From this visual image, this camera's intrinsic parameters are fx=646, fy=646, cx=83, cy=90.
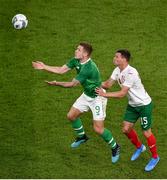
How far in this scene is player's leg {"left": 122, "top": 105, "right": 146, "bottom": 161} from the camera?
13773 millimetres

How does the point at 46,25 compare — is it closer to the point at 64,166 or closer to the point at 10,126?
the point at 10,126

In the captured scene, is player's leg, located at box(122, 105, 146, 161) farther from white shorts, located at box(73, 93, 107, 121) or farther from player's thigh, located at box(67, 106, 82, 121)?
player's thigh, located at box(67, 106, 82, 121)

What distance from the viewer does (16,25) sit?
17.6 meters

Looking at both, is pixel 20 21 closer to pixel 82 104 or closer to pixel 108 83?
pixel 82 104

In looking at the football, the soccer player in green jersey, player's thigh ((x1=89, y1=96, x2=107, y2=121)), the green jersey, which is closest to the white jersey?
the green jersey

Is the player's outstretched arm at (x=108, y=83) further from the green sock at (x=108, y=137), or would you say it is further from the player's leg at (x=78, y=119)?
the green sock at (x=108, y=137)

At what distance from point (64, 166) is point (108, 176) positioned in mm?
1003

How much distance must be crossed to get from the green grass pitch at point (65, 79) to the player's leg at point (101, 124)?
0.30 m

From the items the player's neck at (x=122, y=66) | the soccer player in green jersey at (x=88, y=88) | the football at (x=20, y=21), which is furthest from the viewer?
the football at (x=20, y=21)

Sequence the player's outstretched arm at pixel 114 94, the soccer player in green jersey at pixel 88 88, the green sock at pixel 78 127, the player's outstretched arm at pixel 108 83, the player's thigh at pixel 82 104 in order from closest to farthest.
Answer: the player's outstretched arm at pixel 114 94 < the soccer player in green jersey at pixel 88 88 < the player's outstretched arm at pixel 108 83 < the player's thigh at pixel 82 104 < the green sock at pixel 78 127

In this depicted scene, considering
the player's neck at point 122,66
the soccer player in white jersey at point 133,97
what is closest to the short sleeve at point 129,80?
the soccer player in white jersey at point 133,97

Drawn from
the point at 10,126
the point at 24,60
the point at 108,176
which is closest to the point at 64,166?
the point at 108,176

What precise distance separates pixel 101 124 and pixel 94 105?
1.45ft

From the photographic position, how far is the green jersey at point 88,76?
13625 mm
